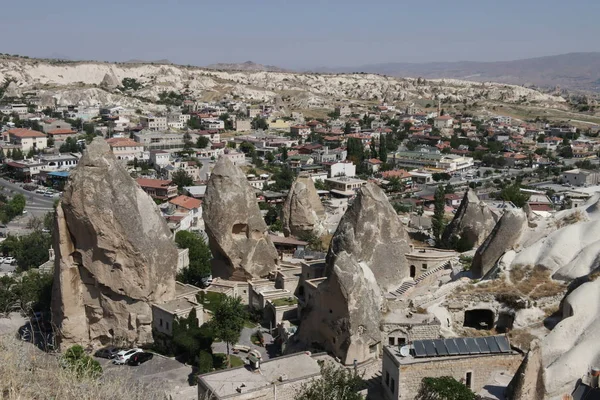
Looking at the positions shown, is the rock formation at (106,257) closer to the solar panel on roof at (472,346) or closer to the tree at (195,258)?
the tree at (195,258)

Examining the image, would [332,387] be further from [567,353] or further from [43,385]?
[43,385]

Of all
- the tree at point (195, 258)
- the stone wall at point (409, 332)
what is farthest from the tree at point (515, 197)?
the stone wall at point (409, 332)

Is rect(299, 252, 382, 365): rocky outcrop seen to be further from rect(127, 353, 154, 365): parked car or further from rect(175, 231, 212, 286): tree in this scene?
rect(175, 231, 212, 286): tree

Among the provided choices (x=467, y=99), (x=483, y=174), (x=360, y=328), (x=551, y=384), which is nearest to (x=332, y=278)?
(x=360, y=328)

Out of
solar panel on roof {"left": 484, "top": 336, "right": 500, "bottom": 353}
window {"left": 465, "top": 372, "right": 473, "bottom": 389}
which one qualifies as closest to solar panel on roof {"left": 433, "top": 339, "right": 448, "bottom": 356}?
window {"left": 465, "top": 372, "right": 473, "bottom": 389}

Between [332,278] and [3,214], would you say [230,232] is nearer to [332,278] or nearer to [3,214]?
[332,278]

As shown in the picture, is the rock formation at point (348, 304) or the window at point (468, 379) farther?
the rock formation at point (348, 304)

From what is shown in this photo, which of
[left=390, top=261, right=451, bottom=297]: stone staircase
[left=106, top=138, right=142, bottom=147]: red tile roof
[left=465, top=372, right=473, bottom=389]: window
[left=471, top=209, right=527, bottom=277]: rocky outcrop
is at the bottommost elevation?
[left=106, top=138, right=142, bottom=147]: red tile roof
